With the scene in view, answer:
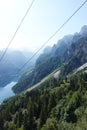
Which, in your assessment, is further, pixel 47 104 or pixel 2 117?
pixel 2 117

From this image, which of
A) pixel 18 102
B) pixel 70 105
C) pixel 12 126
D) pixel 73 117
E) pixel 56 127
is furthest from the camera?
pixel 18 102

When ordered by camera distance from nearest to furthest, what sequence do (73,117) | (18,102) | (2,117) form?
(73,117), (2,117), (18,102)

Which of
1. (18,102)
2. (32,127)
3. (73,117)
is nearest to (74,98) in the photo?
(73,117)

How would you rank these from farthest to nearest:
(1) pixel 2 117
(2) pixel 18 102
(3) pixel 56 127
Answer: (2) pixel 18 102
(1) pixel 2 117
(3) pixel 56 127

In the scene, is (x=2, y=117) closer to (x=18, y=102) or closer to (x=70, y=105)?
(x=18, y=102)

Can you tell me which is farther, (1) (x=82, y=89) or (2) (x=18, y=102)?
(2) (x=18, y=102)

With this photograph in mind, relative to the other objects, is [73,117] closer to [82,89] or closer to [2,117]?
[82,89]

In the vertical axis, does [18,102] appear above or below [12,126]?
above

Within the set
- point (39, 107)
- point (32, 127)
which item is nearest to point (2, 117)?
point (39, 107)

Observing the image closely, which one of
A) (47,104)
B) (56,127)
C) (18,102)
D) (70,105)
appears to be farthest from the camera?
(18,102)

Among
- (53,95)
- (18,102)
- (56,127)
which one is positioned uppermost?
(18,102)
